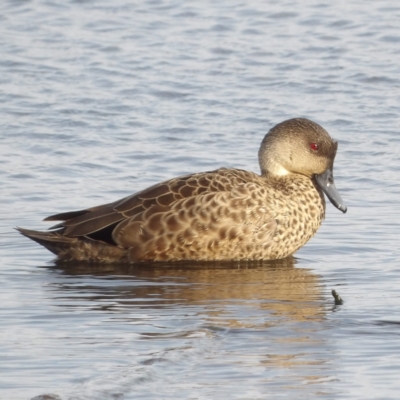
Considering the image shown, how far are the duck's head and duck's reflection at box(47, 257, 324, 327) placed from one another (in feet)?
2.38

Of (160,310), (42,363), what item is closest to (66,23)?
(160,310)

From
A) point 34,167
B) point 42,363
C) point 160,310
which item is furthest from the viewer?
point 34,167

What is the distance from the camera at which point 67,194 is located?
1084cm

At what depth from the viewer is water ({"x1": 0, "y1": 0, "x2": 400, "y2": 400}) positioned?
21.2 ft

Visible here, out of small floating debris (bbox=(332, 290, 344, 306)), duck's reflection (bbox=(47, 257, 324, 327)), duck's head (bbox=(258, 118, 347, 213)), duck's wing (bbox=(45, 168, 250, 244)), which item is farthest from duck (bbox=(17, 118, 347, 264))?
small floating debris (bbox=(332, 290, 344, 306))

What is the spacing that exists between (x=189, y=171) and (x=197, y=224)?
2.58 metres

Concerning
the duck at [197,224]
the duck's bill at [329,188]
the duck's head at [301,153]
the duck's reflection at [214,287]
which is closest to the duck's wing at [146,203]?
the duck at [197,224]

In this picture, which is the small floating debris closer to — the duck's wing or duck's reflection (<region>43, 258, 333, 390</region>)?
duck's reflection (<region>43, 258, 333, 390</region>)

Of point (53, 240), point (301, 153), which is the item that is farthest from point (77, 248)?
point (301, 153)

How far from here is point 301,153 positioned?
9.73m

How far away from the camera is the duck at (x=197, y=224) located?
915 cm

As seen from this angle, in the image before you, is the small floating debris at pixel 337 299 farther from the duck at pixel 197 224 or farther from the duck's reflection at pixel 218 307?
the duck at pixel 197 224

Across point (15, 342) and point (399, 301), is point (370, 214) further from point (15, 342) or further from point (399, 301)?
point (15, 342)

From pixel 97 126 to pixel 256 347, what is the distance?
6.83m
